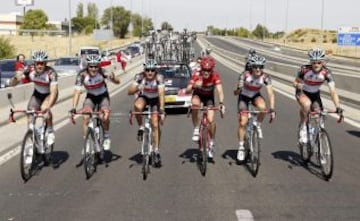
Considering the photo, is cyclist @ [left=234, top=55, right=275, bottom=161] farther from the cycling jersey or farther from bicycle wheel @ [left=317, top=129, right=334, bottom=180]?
the cycling jersey

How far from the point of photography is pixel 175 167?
9.83 m

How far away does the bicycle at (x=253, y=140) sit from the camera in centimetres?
916

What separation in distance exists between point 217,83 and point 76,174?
8.51ft

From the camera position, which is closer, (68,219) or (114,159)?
(68,219)

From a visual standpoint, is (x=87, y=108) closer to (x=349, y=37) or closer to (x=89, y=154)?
(x=89, y=154)

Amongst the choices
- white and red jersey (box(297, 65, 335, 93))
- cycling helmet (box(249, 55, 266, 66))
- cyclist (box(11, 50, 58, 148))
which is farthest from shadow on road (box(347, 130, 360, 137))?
cyclist (box(11, 50, 58, 148))

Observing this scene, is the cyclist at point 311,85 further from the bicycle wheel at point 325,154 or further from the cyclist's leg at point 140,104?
the cyclist's leg at point 140,104

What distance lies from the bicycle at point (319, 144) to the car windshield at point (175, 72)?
10008 mm

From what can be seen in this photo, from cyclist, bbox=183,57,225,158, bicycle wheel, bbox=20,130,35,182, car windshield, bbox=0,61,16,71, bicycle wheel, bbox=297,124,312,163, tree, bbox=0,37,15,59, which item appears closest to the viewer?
bicycle wheel, bbox=20,130,35,182

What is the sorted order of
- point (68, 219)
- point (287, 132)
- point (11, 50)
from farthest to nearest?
point (11, 50)
point (287, 132)
point (68, 219)

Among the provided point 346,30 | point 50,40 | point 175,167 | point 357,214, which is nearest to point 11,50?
point 346,30

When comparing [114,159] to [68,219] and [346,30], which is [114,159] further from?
[346,30]

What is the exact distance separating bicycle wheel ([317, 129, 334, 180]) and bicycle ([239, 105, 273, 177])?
0.81 m

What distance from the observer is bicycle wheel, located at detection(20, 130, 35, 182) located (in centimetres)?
882
